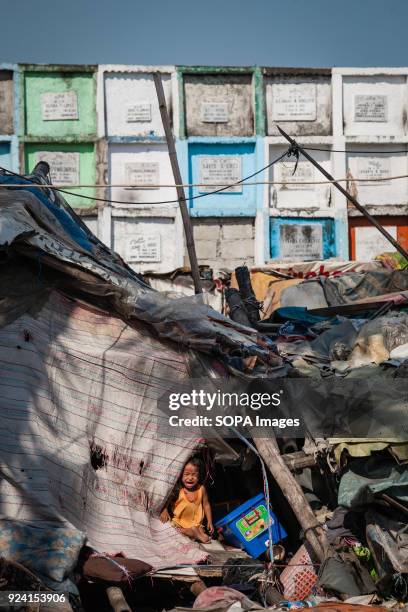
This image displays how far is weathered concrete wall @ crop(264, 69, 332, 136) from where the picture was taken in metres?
16.8

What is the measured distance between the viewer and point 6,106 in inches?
651

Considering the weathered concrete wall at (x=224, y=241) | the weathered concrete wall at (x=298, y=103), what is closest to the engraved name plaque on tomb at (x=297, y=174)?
the weathered concrete wall at (x=298, y=103)

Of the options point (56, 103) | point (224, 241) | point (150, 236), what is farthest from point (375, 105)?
point (56, 103)

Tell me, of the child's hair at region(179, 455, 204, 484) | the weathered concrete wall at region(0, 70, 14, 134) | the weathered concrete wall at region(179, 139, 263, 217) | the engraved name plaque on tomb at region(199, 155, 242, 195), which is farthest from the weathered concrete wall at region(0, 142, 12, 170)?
the child's hair at region(179, 455, 204, 484)

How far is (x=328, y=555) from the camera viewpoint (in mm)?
6715

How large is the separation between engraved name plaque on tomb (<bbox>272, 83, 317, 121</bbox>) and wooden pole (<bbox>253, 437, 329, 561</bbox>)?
34.4 feet

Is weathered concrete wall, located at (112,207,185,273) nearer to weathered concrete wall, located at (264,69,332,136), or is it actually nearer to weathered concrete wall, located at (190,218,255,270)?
weathered concrete wall, located at (190,218,255,270)

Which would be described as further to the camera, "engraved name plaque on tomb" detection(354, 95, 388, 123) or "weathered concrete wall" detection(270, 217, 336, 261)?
"engraved name plaque on tomb" detection(354, 95, 388, 123)

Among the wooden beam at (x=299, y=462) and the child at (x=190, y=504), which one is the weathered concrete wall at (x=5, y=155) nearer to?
the child at (x=190, y=504)

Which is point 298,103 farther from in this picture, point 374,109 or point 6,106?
point 6,106

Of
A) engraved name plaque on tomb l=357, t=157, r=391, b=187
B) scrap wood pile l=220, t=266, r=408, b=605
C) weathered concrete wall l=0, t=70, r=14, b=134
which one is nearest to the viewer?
scrap wood pile l=220, t=266, r=408, b=605

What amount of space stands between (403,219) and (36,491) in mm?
12215

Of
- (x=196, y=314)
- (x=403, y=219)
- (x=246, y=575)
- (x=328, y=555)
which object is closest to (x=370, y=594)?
(x=328, y=555)

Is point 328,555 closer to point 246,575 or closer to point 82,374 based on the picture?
point 246,575
